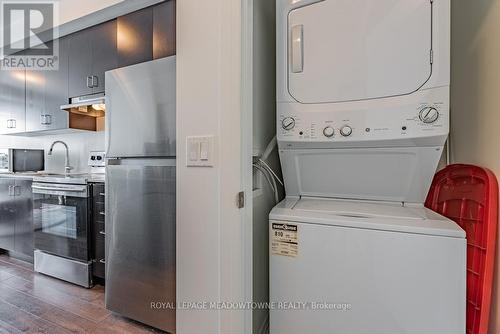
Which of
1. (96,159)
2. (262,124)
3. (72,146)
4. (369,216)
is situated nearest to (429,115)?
(369,216)

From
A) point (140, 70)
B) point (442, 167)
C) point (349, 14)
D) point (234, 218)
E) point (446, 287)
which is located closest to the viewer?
point (446, 287)

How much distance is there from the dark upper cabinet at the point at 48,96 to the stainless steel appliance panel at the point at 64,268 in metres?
1.22

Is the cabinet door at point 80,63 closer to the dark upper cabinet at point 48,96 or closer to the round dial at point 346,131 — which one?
the dark upper cabinet at point 48,96

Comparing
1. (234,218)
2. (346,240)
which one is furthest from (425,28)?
(234,218)

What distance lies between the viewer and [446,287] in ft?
2.54

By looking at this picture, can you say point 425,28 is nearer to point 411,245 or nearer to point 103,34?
point 411,245

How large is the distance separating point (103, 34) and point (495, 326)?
9.68 ft

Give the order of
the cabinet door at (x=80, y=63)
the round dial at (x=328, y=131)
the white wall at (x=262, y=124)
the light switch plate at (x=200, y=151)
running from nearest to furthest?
the light switch plate at (x=200, y=151) → the round dial at (x=328, y=131) → the white wall at (x=262, y=124) → the cabinet door at (x=80, y=63)

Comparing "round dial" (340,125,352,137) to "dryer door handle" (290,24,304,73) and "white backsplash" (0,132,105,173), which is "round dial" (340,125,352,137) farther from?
"white backsplash" (0,132,105,173)

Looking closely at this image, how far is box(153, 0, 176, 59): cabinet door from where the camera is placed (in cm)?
154

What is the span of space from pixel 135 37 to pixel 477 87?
79.5 inches

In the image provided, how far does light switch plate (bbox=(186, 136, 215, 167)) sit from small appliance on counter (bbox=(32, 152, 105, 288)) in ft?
4.09

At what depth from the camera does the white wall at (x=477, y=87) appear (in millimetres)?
893

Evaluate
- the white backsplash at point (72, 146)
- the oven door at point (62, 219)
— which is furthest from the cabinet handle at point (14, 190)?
the white backsplash at point (72, 146)
